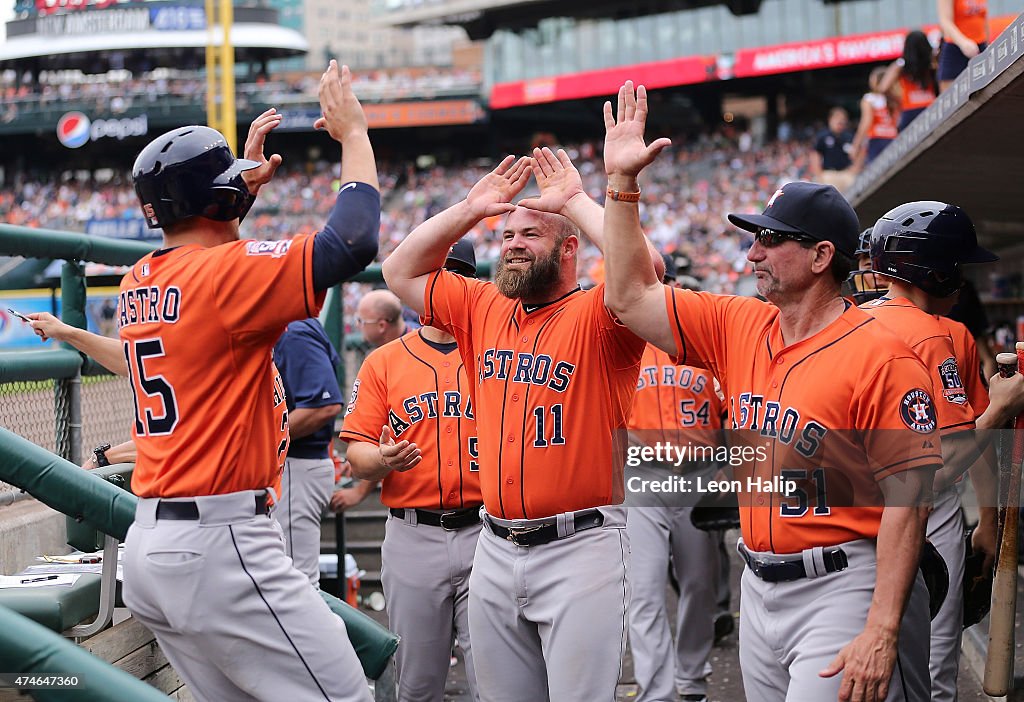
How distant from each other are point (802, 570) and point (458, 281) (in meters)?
1.42

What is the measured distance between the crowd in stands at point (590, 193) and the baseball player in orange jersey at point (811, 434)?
1724 cm

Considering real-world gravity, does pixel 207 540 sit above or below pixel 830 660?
above

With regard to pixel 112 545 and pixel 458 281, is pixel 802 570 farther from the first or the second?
pixel 112 545

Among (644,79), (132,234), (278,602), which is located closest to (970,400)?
(278,602)

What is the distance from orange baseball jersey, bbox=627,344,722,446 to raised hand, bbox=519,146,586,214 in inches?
76.8

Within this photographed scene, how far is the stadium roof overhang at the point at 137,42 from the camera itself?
151 ft

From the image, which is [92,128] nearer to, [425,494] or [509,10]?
[509,10]

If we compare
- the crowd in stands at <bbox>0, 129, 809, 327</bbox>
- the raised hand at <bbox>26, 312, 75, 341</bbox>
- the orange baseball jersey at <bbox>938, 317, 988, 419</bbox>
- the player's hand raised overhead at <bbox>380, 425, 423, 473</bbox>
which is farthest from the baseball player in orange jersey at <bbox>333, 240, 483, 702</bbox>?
the crowd in stands at <bbox>0, 129, 809, 327</bbox>

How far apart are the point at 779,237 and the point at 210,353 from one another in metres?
1.39

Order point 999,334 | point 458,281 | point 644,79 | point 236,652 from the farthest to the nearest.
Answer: point 644,79 → point 999,334 → point 458,281 → point 236,652

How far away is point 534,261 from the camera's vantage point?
3.24 metres

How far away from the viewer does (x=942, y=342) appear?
3330 mm

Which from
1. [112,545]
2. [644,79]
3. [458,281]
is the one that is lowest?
[112,545]

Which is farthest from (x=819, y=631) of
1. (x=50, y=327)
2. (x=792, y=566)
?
(x=50, y=327)
